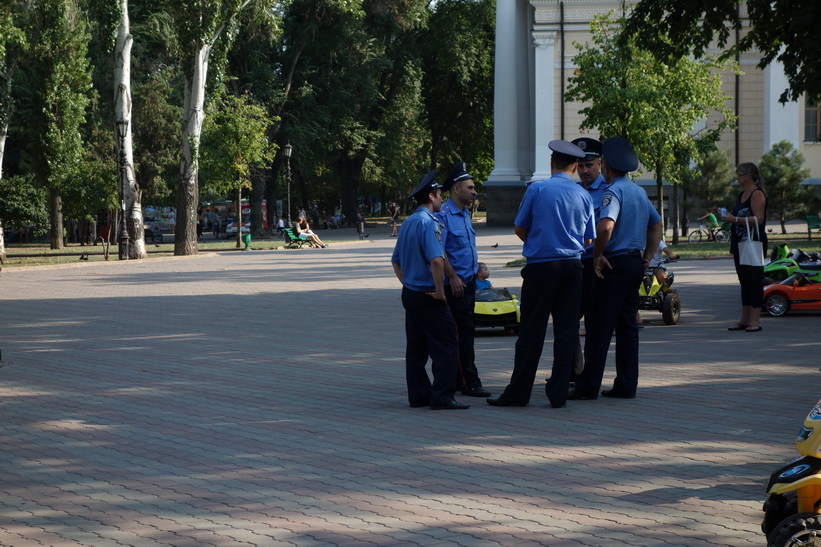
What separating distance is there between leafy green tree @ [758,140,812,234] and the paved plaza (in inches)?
921

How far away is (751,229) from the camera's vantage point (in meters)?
13.6

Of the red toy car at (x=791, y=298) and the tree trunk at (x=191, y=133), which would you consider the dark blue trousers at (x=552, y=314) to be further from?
the tree trunk at (x=191, y=133)

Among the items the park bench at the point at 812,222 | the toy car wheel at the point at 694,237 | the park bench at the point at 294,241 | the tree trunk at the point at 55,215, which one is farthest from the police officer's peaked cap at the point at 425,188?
the tree trunk at the point at 55,215

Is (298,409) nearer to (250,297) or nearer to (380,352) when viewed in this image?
(380,352)

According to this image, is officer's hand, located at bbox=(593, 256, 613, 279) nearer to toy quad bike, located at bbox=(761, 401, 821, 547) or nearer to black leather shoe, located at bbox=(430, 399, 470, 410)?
black leather shoe, located at bbox=(430, 399, 470, 410)

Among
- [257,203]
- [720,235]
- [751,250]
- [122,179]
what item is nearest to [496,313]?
[751,250]

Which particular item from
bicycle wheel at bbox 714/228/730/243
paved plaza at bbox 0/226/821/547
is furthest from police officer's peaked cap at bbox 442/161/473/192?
bicycle wheel at bbox 714/228/730/243

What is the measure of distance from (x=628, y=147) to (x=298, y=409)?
3.46 m

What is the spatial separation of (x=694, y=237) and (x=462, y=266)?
31.8m

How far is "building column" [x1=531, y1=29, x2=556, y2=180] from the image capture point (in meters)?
52.1

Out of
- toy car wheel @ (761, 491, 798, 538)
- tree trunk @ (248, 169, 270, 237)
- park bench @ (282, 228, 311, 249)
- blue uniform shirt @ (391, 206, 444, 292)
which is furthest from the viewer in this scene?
tree trunk @ (248, 169, 270, 237)

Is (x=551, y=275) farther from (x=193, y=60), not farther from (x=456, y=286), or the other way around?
(x=193, y=60)

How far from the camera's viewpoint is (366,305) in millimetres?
18297

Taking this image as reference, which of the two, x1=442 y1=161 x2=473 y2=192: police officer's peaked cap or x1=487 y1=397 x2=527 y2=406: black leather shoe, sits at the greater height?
x1=442 y1=161 x2=473 y2=192: police officer's peaked cap
